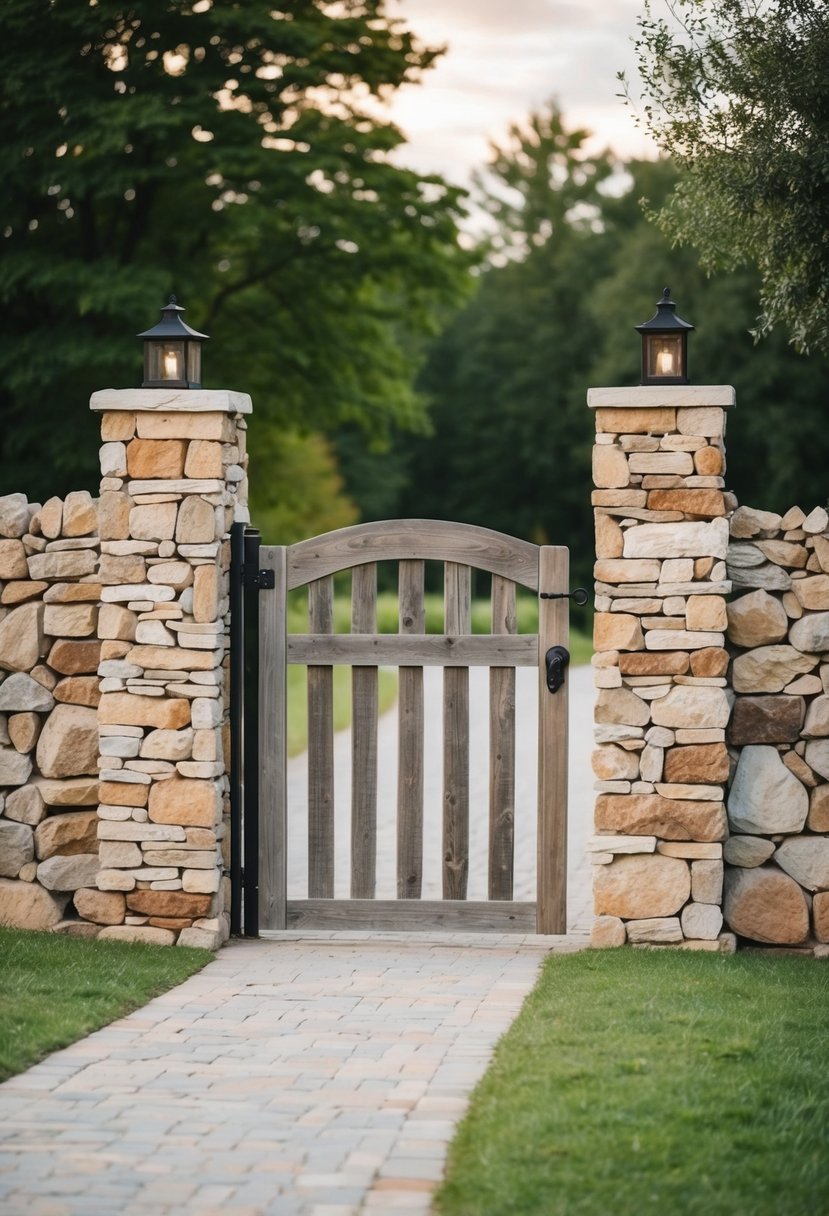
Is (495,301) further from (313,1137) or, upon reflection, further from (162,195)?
(313,1137)

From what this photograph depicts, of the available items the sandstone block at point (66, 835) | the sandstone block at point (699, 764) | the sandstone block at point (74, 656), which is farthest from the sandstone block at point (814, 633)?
the sandstone block at point (66, 835)

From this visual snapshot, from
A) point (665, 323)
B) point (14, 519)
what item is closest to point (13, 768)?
point (14, 519)

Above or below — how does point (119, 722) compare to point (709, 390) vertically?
below

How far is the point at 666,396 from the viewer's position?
22.7ft

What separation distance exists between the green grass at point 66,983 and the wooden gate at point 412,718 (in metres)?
0.85

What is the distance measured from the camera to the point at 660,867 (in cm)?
690

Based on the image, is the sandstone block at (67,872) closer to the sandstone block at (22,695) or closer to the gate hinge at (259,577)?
the sandstone block at (22,695)

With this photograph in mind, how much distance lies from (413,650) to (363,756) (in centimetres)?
59

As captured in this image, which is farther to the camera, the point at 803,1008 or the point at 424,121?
the point at 424,121

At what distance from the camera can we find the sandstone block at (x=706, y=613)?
271 inches

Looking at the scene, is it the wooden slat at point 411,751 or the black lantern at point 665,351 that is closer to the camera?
the black lantern at point 665,351

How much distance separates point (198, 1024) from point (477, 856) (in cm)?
523

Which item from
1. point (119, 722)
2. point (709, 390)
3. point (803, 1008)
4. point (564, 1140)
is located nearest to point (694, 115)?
point (709, 390)

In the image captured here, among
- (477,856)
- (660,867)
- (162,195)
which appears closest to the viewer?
(660,867)
